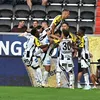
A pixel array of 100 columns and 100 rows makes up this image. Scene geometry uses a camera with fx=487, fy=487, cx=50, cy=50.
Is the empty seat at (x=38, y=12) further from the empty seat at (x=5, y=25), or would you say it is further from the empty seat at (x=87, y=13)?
the empty seat at (x=87, y=13)

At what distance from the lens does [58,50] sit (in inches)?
514

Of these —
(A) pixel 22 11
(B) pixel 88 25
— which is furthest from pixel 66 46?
(A) pixel 22 11

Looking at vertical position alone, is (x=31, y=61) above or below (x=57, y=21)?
below

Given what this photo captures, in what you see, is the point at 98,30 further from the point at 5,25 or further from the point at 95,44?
the point at 95,44

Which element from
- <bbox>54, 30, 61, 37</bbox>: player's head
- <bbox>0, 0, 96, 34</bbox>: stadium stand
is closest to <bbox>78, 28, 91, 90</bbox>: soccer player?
<bbox>54, 30, 61, 37</bbox>: player's head

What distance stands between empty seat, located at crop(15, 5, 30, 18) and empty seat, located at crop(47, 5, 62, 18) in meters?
0.81

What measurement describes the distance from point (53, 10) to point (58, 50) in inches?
228

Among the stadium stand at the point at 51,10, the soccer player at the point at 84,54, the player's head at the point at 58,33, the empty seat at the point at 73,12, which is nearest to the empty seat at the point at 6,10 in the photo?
the stadium stand at the point at 51,10

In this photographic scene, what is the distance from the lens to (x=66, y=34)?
1234cm

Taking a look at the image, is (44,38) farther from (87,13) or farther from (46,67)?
(87,13)

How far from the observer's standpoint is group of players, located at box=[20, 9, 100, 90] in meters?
12.5

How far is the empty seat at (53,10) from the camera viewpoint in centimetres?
1857

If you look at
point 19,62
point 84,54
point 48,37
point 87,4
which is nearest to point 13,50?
point 19,62

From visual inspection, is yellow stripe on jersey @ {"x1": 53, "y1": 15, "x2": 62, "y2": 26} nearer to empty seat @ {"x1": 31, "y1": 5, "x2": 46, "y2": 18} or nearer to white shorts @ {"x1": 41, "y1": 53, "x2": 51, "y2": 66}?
white shorts @ {"x1": 41, "y1": 53, "x2": 51, "y2": 66}
